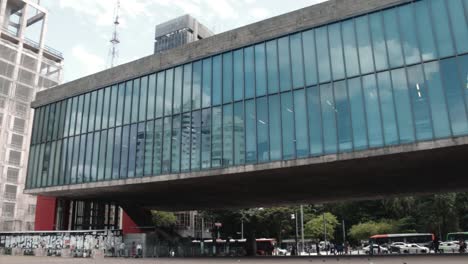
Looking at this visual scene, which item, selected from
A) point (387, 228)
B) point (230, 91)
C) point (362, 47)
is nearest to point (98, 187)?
point (230, 91)

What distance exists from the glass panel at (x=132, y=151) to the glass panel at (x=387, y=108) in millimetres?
20930

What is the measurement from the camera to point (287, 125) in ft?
98.6

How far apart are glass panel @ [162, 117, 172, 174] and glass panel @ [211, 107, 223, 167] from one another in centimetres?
427

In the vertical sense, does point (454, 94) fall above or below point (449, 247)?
above

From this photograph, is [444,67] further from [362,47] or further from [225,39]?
[225,39]

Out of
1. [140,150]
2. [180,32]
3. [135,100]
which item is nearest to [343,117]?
[140,150]

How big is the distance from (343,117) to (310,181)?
→ 9.36 metres

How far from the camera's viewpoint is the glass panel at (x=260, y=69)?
31625mm

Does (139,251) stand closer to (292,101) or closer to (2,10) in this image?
(292,101)

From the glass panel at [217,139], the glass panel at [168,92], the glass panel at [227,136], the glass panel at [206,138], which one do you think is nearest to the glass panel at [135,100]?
the glass panel at [168,92]

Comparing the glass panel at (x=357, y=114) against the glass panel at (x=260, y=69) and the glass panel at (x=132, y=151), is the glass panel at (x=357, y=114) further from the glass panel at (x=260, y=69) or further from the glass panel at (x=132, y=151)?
the glass panel at (x=132, y=151)

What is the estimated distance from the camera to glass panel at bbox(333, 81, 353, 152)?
90.9 feet

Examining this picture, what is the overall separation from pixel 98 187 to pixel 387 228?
5403cm

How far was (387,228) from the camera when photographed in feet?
245
